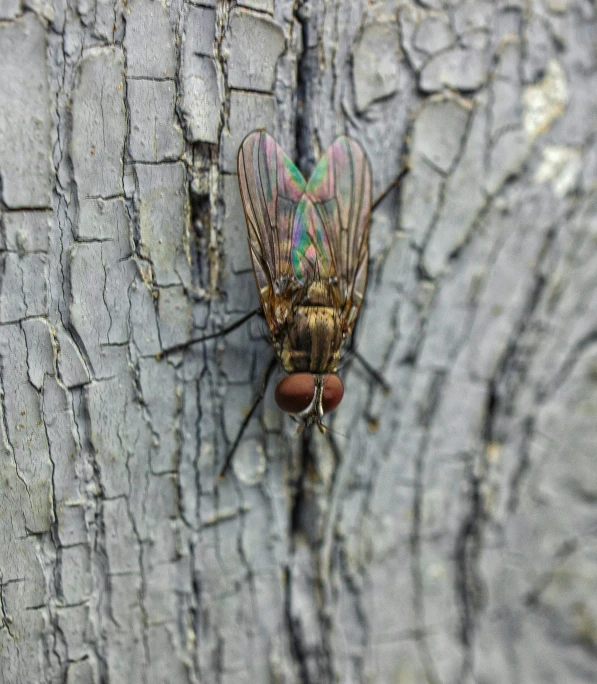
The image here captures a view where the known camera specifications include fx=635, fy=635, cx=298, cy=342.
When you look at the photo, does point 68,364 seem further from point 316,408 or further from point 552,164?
point 552,164

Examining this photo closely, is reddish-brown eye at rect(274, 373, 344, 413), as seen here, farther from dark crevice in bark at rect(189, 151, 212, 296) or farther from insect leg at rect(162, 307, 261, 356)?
dark crevice in bark at rect(189, 151, 212, 296)

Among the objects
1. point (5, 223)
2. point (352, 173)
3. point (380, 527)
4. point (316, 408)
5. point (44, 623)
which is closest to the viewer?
point (5, 223)

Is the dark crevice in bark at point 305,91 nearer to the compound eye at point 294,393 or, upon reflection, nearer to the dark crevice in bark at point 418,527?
the compound eye at point 294,393

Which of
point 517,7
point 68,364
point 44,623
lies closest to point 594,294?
point 517,7

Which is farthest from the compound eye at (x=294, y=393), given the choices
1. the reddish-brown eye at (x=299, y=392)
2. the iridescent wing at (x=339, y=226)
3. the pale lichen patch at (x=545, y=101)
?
the pale lichen patch at (x=545, y=101)

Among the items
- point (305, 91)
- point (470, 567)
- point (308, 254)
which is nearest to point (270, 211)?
point (308, 254)

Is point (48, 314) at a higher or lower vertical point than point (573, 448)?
higher

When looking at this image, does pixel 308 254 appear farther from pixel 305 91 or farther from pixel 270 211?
pixel 305 91
